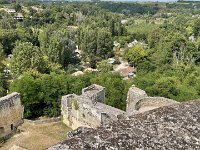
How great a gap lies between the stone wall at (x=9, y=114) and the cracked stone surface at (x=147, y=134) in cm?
2158

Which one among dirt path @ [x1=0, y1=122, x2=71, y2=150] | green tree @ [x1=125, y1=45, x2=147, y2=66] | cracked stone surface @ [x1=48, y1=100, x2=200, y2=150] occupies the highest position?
cracked stone surface @ [x1=48, y1=100, x2=200, y2=150]

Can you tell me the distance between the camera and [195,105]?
7863 mm

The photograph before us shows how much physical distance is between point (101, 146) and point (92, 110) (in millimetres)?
20493

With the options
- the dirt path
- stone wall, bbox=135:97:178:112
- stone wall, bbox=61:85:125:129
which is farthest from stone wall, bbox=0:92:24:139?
stone wall, bbox=135:97:178:112

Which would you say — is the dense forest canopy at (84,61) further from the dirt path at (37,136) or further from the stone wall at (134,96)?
the stone wall at (134,96)

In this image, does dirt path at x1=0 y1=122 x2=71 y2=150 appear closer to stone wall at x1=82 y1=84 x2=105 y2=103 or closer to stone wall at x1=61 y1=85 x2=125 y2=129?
stone wall at x1=61 y1=85 x2=125 y2=129

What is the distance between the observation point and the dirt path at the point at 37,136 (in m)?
26.0

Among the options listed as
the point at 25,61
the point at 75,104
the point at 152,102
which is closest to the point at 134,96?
the point at 152,102

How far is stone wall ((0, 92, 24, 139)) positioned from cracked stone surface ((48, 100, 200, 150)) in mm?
21578

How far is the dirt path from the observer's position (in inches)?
1022

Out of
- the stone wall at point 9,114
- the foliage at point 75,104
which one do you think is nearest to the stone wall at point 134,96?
the foliage at point 75,104

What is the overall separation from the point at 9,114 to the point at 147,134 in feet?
75.4

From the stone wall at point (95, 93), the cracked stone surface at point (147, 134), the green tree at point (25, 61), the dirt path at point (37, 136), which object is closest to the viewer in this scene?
the cracked stone surface at point (147, 134)

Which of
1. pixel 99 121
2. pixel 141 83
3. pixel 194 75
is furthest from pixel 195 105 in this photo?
pixel 194 75
